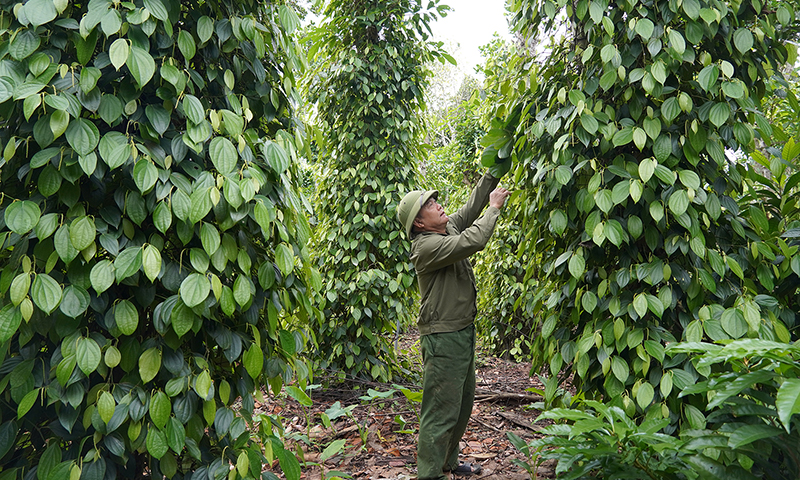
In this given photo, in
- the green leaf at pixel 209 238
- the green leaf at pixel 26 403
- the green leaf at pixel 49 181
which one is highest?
the green leaf at pixel 49 181

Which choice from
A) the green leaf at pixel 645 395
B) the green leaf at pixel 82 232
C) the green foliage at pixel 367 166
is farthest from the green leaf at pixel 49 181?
the green foliage at pixel 367 166

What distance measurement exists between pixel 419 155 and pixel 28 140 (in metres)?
3.54

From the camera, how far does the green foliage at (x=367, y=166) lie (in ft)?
13.7

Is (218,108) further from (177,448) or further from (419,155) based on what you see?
(419,155)

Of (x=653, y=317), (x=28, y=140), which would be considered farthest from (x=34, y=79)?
(x=653, y=317)

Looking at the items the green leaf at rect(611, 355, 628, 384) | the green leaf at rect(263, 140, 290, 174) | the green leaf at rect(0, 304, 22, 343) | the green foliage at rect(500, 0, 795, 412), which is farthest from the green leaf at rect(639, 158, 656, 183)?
the green leaf at rect(0, 304, 22, 343)

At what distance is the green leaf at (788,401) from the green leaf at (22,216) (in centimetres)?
187

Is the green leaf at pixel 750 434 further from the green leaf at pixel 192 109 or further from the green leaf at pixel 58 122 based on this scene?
the green leaf at pixel 58 122

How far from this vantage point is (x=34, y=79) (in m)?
1.32

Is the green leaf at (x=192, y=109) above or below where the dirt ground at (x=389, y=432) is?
above

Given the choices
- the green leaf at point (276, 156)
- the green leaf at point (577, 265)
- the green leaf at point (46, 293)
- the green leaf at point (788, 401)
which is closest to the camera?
the green leaf at point (788, 401)

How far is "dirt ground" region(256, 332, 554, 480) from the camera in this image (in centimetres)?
277

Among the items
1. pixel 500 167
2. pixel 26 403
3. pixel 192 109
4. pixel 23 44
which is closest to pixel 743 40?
pixel 500 167

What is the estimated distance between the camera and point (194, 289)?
143cm
